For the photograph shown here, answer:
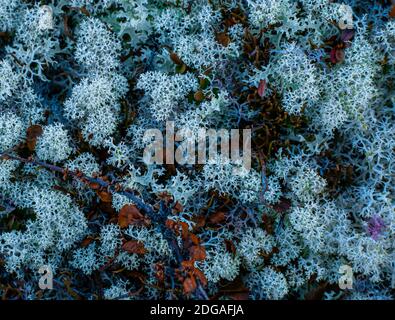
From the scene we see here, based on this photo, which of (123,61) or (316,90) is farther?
(123,61)

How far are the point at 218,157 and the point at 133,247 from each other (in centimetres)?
52

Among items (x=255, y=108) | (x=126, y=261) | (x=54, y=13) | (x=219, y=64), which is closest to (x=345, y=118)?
(x=255, y=108)

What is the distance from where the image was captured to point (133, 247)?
2275 mm

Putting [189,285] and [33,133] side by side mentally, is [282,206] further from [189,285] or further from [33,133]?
[33,133]

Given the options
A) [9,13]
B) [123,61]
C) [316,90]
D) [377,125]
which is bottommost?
[377,125]

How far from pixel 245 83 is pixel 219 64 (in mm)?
Answer: 143

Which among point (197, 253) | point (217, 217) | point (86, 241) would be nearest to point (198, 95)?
point (217, 217)

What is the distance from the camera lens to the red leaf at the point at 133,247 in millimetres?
2269

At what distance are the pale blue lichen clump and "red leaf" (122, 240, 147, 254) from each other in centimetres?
1

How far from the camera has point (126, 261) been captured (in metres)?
2.33

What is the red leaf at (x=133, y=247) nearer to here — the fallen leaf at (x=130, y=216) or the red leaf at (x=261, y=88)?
the fallen leaf at (x=130, y=216)

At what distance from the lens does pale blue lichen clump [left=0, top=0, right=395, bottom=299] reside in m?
2.30

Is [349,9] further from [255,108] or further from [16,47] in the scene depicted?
[16,47]

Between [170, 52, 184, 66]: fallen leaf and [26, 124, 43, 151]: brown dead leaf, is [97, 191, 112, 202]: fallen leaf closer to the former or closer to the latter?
[26, 124, 43, 151]: brown dead leaf
